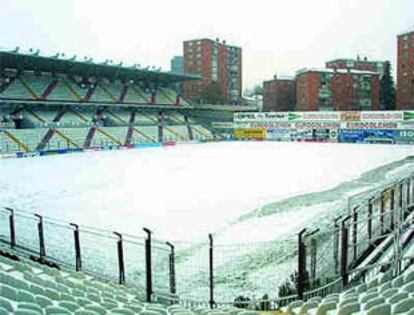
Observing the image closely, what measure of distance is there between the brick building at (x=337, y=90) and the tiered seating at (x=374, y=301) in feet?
184

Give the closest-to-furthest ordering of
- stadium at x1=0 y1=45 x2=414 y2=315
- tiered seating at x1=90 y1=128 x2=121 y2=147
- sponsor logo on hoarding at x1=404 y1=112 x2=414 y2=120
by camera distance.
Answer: stadium at x1=0 y1=45 x2=414 y2=315 → tiered seating at x1=90 y1=128 x2=121 y2=147 → sponsor logo on hoarding at x1=404 y1=112 x2=414 y2=120

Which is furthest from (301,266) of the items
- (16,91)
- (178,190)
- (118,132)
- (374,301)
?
(118,132)

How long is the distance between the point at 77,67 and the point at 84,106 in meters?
3.65

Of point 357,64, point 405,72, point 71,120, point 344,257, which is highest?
point 357,64

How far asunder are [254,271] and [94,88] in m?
41.1

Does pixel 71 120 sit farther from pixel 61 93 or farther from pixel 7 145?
pixel 7 145

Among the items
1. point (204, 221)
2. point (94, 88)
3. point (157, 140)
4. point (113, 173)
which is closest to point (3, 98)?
point (94, 88)

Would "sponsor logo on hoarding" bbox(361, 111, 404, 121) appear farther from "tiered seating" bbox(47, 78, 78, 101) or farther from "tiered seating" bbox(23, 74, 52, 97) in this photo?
"tiered seating" bbox(23, 74, 52, 97)

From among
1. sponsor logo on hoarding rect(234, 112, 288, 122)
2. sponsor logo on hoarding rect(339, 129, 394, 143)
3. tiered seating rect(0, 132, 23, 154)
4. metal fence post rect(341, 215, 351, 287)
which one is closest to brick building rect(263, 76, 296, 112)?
sponsor logo on hoarding rect(234, 112, 288, 122)

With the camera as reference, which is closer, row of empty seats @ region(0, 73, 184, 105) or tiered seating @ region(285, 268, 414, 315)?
tiered seating @ region(285, 268, 414, 315)

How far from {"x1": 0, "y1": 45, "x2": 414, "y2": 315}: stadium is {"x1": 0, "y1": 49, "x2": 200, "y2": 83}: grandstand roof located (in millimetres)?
343

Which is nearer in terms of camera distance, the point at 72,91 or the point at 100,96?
the point at 72,91

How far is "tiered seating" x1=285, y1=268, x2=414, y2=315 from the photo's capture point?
3.83 metres

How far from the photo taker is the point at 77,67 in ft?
139
